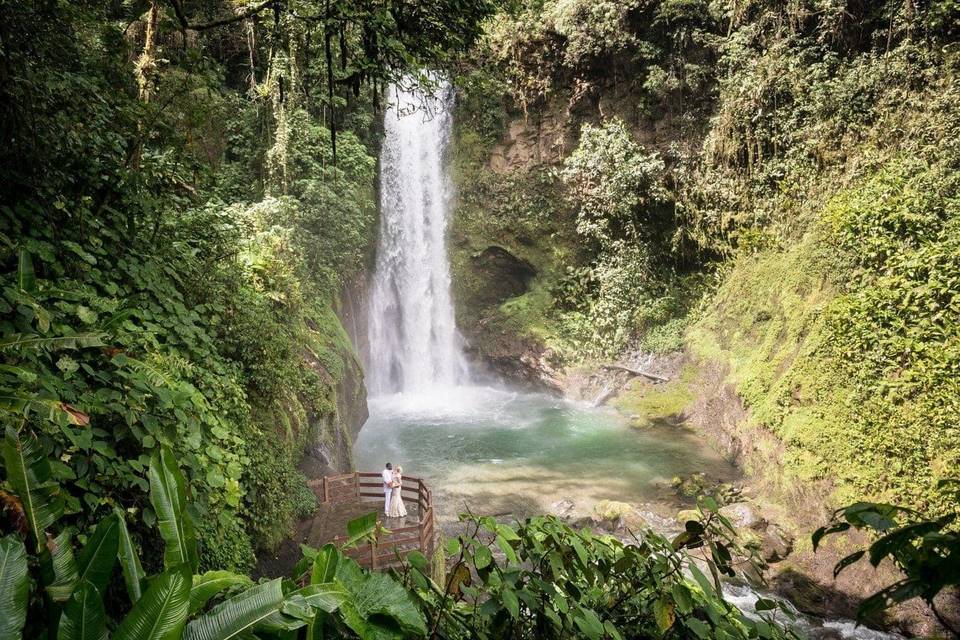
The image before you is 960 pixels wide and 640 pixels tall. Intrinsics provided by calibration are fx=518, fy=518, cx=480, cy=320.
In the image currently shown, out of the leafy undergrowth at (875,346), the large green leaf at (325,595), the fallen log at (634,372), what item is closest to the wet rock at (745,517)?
the leafy undergrowth at (875,346)

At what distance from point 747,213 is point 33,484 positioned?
16883 millimetres

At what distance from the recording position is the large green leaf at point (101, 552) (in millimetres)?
1731

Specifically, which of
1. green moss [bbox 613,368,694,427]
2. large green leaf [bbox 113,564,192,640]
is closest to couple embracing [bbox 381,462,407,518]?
large green leaf [bbox 113,564,192,640]

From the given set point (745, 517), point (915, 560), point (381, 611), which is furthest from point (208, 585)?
point (745, 517)

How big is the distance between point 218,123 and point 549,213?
37.7ft

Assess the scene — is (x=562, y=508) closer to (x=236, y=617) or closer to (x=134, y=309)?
(x=134, y=309)

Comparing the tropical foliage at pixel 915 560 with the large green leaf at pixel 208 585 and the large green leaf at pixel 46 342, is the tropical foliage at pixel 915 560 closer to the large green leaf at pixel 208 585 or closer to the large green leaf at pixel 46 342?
the large green leaf at pixel 208 585

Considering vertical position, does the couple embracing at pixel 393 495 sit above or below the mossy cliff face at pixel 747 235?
below

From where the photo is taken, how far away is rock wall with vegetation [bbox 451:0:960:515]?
26.6 ft

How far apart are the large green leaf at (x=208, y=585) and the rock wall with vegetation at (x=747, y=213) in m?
4.74

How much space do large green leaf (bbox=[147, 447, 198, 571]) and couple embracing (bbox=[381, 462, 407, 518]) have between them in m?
6.61

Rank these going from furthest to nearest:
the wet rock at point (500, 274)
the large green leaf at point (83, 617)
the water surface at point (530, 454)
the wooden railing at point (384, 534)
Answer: the wet rock at point (500, 274) < the water surface at point (530, 454) < the wooden railing at point (384, 534) < the large green leaf at point (83, 617)

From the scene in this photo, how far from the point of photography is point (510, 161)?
68.1 ft

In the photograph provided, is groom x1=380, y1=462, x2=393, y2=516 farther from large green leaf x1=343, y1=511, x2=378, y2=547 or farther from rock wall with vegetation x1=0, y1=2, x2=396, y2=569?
large green leaf x1=343, y1=511, x2=378, y2=547
